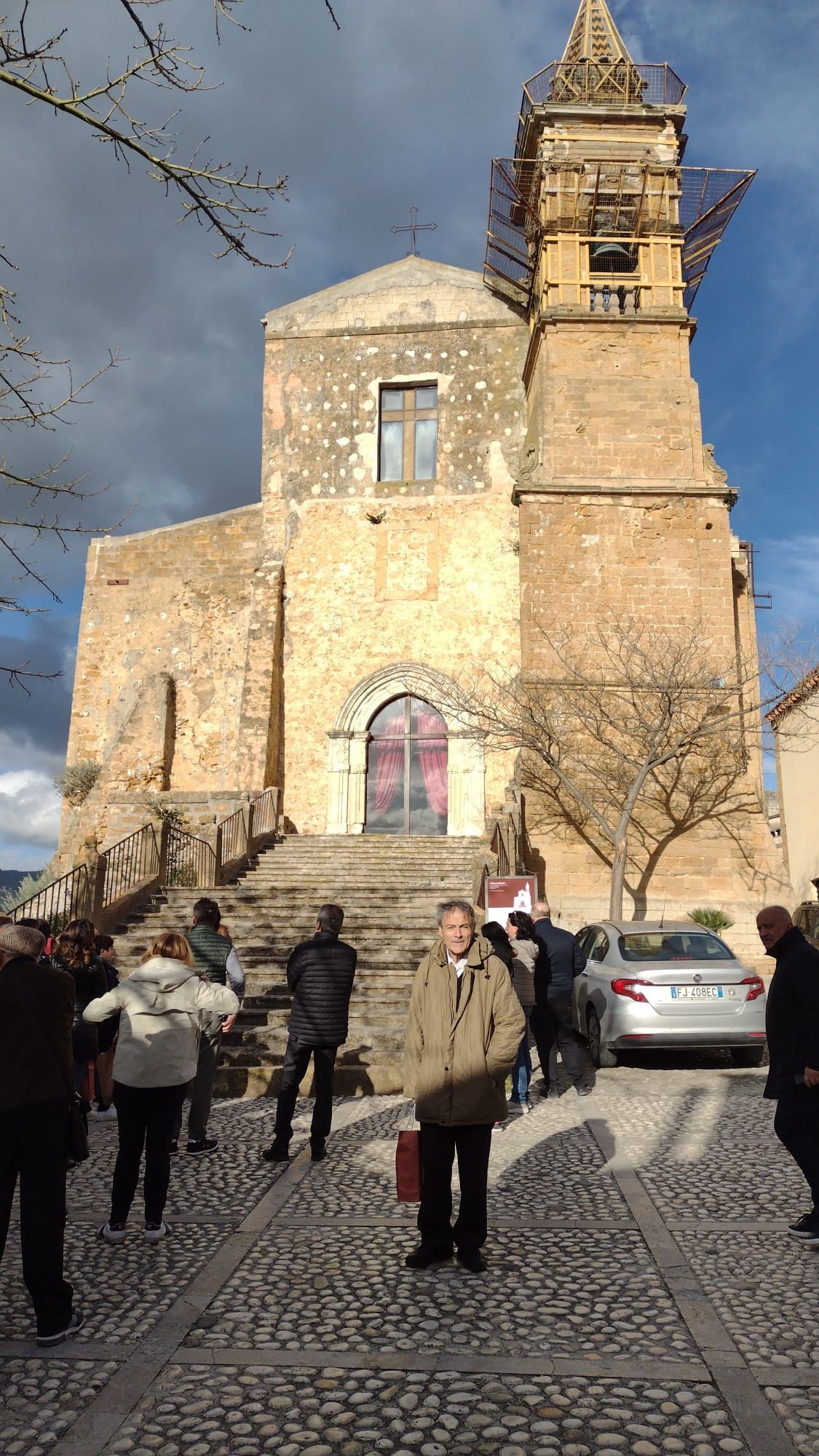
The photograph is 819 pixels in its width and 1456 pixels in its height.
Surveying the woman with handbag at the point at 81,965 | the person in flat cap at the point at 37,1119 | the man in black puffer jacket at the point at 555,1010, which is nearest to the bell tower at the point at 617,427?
the man in black puffer jacket at the point at 555,1010

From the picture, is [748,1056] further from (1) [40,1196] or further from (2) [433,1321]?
(1) [40,1196]

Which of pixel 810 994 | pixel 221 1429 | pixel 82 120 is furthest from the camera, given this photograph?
pixel 810 994

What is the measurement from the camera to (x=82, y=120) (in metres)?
4.31

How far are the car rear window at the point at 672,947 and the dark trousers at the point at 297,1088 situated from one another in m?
3.78

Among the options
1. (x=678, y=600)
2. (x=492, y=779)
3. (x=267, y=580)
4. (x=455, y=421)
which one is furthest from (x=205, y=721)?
(x=678, y=600)

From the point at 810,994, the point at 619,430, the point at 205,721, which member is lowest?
the point at 810,994

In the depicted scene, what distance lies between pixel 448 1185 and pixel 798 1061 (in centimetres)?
175

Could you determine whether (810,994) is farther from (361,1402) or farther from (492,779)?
(492,779)

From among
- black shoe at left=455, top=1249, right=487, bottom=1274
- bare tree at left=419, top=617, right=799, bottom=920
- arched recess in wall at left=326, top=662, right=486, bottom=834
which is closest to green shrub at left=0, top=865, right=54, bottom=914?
arched recess in wall at left=326, top=662, right=486, bottom=834

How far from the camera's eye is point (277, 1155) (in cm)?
605

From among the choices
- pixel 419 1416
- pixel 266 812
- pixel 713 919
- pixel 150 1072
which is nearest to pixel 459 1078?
pixel 419 1416

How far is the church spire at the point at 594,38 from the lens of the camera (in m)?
21.6

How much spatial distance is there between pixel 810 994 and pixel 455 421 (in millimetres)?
17893

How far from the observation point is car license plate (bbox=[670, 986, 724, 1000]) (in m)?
8.52
